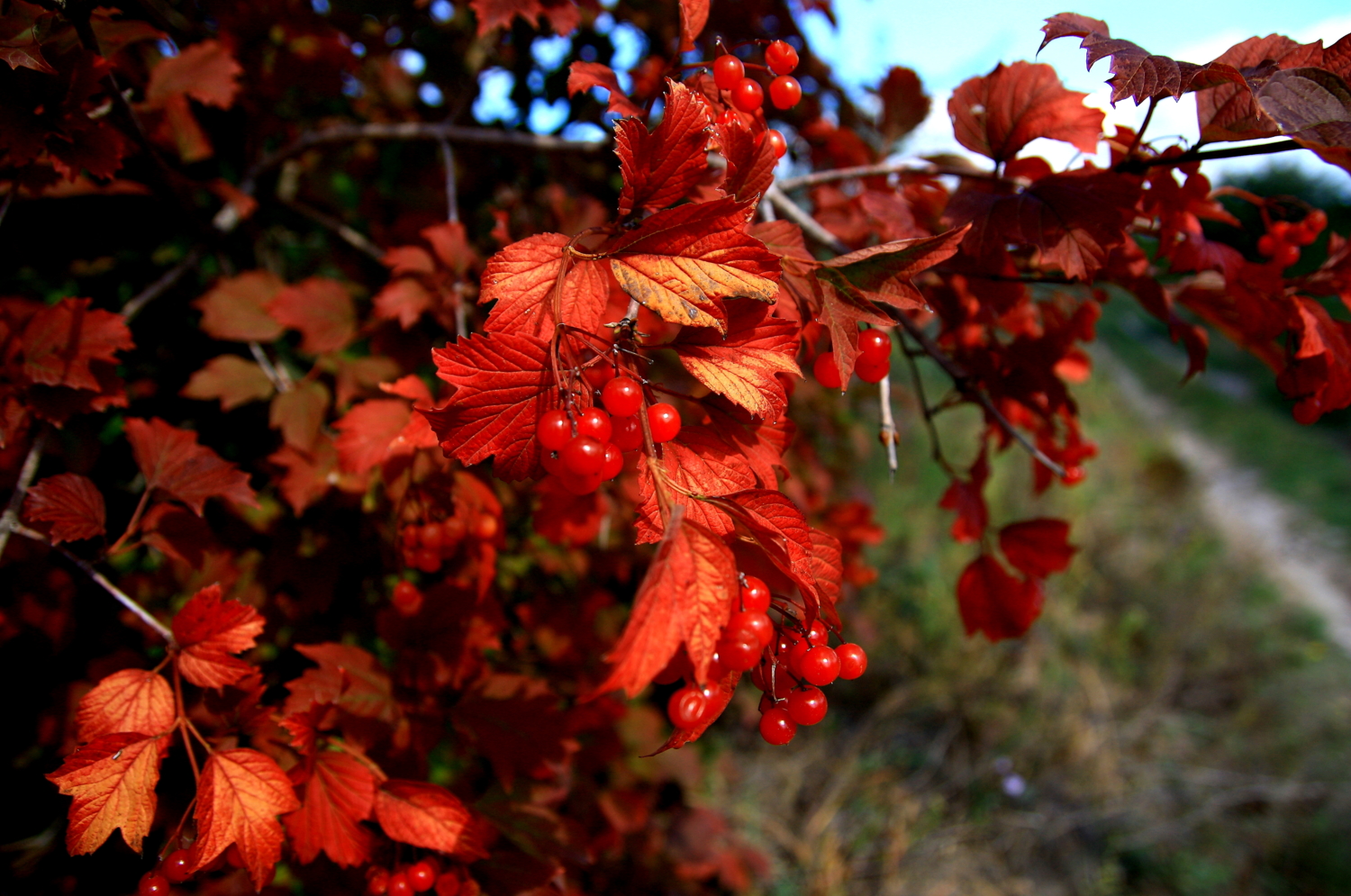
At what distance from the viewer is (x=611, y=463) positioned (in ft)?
2.18

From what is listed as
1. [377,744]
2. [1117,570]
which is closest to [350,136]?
[377,744]

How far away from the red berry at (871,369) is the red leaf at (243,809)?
93cm

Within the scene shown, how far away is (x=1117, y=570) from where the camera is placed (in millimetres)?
5328

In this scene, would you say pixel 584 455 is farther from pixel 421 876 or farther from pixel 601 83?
pixel 421 876

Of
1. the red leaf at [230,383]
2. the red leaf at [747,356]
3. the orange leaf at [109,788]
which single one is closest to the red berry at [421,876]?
the orange leaf at [109,788]

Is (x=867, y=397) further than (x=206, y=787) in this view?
Yes

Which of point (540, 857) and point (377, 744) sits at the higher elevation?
point (377, 744)

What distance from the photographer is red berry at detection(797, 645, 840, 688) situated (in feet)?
2.30

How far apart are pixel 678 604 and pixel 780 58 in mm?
901

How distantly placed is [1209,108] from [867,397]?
2.20 m

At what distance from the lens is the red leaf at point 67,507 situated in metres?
0.94

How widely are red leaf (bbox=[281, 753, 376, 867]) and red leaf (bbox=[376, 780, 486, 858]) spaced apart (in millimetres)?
26

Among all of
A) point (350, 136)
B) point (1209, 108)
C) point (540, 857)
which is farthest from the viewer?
point (350, 136)

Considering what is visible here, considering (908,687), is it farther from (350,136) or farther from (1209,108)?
(350,136)
